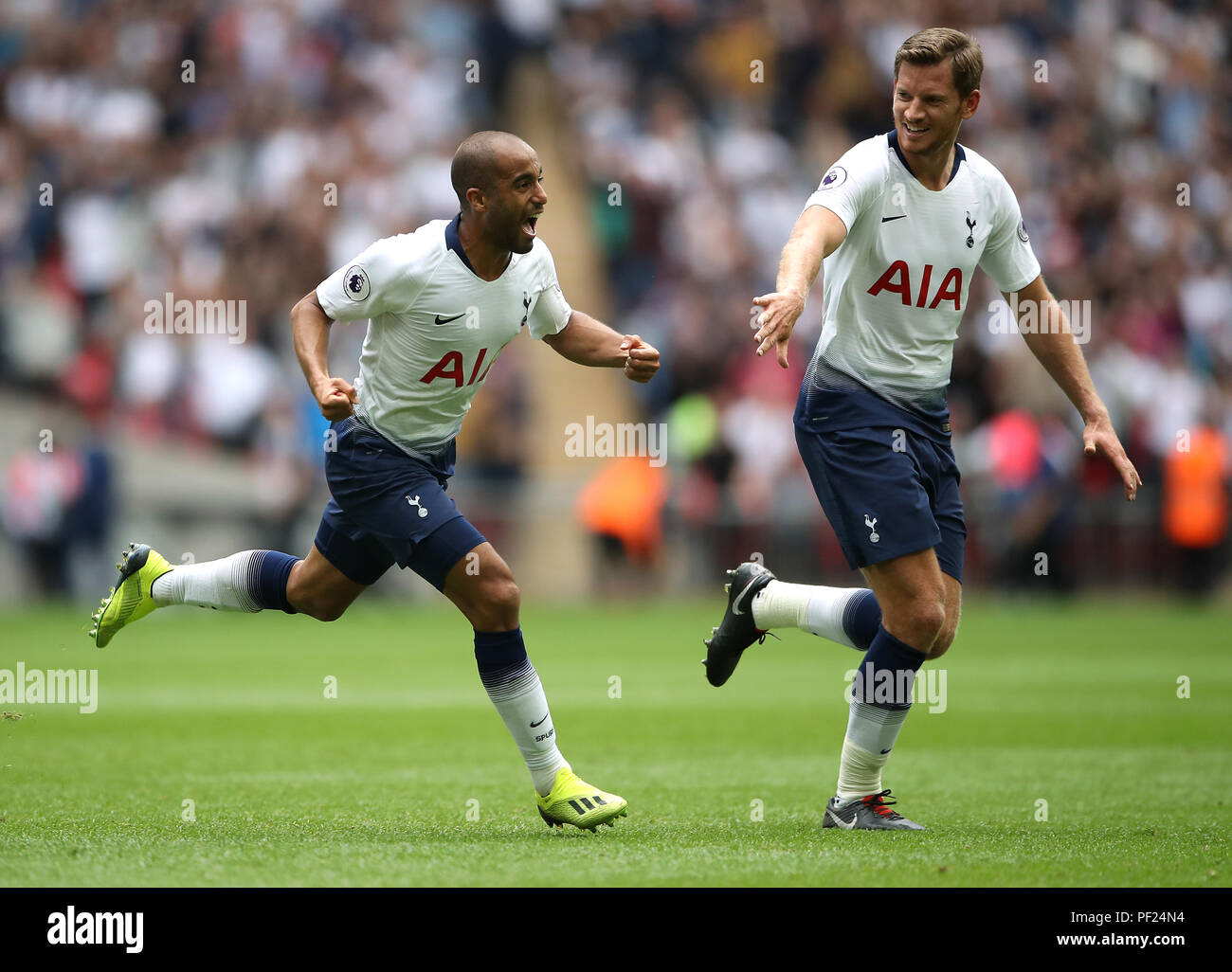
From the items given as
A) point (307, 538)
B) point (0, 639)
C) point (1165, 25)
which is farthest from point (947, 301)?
point (1165, 25)

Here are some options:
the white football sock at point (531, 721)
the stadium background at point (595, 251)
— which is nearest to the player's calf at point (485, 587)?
the white football sock at point (531, 721)

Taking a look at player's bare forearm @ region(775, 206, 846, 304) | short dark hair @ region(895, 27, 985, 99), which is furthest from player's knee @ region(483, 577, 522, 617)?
short dark hair @ region(895, 27, 985, 99)

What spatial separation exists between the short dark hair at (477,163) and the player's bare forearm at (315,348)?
0.72m

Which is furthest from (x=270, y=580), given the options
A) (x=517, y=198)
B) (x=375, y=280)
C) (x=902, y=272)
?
(x=902, y=272)

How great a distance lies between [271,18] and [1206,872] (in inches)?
737

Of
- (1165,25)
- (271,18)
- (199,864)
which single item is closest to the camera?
(199,864)

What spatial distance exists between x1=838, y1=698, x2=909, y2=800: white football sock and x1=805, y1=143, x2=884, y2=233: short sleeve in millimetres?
1867

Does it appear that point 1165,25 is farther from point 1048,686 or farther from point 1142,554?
point 1048,686

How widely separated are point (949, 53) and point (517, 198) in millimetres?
1684

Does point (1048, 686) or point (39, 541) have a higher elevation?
point (39, 541)

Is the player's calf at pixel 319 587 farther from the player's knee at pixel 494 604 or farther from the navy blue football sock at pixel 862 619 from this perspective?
the navy blue football sock at pixel 862 619

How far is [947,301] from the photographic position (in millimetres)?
6715

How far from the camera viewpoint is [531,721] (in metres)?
6.64

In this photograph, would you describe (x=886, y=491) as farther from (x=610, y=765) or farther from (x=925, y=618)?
(x=610, y=765)
